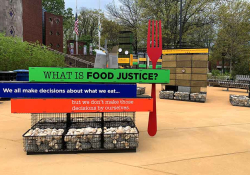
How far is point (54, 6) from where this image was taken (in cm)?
5316

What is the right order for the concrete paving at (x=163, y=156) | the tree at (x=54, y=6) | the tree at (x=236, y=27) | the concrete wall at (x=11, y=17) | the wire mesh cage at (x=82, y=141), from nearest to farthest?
the concrete paving at (x=163, y=156)
the wire mesh cage at (x=82, y=141)
the concrete wall at (x=11, y=17)
the tree at (x=236, y=27)
the tree at (x=54, y=6)

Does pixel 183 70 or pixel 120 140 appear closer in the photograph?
pixel 120 140

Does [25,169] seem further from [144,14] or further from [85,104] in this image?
[144,14]

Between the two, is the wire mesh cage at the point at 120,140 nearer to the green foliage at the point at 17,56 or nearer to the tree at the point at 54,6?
the green foliage at the point at 17,56

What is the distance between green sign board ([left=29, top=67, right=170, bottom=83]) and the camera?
5047mm

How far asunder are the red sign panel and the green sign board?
51 centimetres

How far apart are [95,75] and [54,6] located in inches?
2172

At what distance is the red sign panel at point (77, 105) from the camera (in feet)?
16.0

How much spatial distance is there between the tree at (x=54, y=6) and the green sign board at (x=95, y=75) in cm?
5420

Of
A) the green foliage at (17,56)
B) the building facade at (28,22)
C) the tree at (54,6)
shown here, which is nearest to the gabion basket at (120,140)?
the green foliage at (17,56)

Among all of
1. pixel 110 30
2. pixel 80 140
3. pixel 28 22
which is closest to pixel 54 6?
pixel 110 30

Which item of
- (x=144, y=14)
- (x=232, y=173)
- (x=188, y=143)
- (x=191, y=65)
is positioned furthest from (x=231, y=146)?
(x=144, y=14)

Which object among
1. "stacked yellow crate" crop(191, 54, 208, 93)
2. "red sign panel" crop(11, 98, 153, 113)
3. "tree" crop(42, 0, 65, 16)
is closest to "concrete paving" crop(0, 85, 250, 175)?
"red sign panel" crop(11, 98, 153, 113)

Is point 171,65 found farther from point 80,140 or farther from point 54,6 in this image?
point 54,6
